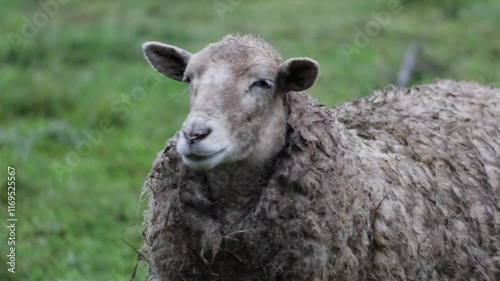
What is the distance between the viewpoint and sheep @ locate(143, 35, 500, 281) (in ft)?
14.5

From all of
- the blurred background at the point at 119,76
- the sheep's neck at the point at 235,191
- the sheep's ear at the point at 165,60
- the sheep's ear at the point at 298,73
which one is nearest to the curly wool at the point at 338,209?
the sheep's neck at the point at 235,191

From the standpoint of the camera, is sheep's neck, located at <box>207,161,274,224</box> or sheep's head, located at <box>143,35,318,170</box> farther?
sheep's neck, located at <box>207,161,274,224</box>

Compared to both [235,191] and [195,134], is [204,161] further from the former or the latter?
[235,191]

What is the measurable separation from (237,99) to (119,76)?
8.42 metres

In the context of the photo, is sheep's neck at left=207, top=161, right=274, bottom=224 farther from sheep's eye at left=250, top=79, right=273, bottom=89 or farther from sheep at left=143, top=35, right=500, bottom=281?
sheep's eye at left=250, top=79, right=273, bottom=89

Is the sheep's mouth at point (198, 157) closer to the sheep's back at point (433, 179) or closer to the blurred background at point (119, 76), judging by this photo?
the sheep's back at point (433, 179)

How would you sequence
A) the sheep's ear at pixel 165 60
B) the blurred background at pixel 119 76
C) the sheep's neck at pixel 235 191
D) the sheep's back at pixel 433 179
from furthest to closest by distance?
the blurred background at pixel 119 76
the sheep's ear at pixel 165 60
the sheep's back at pixel 433 179
the sheep's neck at pixel 235 191

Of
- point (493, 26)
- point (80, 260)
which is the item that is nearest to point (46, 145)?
point (80, 260)

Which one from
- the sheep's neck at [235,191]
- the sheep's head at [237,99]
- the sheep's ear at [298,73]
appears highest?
the sheep's ear at [298,73]

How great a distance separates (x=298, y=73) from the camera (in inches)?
180

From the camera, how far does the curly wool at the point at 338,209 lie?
176 inches

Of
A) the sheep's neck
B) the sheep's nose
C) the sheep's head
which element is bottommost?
the sheep's neck

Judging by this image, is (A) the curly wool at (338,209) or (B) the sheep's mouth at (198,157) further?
(A) the curly wool at (338,209)

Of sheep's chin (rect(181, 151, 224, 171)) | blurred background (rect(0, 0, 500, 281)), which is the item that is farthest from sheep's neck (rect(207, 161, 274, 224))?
blurred background (rect(0, 0, 500, 281))
